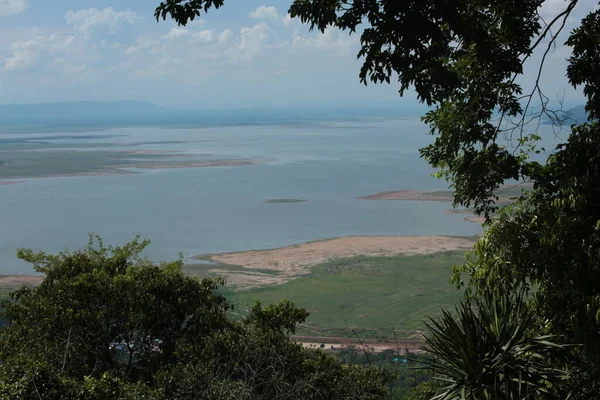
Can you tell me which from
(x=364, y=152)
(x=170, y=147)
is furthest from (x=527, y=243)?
(x=170, y=147)

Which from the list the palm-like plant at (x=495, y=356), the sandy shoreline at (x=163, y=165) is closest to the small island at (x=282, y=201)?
the sandy shoreline at (x=163, y=165)

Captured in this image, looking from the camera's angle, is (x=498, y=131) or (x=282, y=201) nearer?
(x=498, y=131)

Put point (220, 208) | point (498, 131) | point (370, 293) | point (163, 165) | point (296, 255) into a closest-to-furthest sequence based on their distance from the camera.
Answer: point (498, 131), point (370, 293), point (296, 255), point (220, 208), point (163, 165)

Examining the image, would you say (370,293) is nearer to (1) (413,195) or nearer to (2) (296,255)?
(2) (296,255)

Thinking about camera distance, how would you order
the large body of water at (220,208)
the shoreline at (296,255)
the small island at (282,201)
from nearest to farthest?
the shoreline at (296,255) → the large body of water at (220,208) → the small island at (282,201)

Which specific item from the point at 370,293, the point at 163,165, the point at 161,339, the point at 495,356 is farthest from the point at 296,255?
the point at 163,165

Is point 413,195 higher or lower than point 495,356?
lower

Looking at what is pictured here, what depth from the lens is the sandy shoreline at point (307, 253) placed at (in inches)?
981

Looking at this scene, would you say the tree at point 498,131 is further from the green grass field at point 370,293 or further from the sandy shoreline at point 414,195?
the sandy shoreline at point 414,195

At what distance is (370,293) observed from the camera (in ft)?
78.9

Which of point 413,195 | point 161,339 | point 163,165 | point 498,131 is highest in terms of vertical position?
point 498,131

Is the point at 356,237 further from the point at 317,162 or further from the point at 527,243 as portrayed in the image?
the point at 317,162

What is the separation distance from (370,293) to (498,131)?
18338 mm

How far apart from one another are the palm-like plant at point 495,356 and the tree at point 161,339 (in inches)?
55.8
